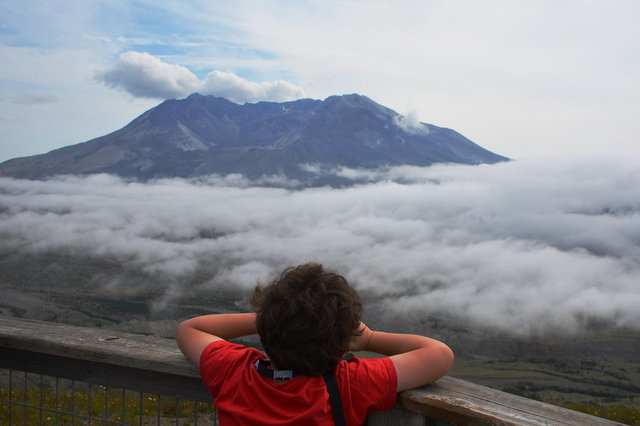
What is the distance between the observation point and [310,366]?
2.76 metres

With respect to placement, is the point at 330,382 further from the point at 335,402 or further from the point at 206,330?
the point at 206,330

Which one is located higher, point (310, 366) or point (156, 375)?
point (310, 366)

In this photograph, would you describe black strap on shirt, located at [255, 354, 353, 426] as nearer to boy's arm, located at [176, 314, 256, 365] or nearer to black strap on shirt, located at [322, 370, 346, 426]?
black strap on shirt, located at [322, 370, 346, 426]

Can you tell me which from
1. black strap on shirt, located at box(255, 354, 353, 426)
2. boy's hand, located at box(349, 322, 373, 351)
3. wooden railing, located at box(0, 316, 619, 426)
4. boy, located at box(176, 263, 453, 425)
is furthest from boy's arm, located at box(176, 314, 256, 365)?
boy's hand, located at box(349, 322, 373, 351)

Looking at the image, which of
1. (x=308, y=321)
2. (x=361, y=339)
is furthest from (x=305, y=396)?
(x=361, y=339)

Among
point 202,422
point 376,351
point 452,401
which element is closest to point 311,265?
point 376,351

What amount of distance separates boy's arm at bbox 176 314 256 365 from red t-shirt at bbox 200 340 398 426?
1.30ft

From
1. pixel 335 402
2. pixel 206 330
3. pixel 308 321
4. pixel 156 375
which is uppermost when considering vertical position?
pixel 308 321

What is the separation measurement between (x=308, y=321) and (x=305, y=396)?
381mm

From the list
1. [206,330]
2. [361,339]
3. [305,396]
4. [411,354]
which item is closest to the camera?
[305,396]

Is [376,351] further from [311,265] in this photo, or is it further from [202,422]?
[202,422]

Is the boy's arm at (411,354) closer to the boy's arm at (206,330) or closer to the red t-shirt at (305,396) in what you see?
the red t-shirt at (305,396)

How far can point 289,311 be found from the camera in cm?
275

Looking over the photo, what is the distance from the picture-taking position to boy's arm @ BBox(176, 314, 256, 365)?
325cm
